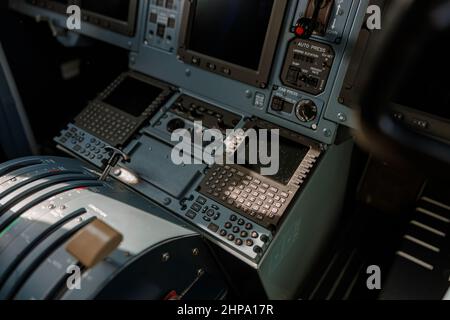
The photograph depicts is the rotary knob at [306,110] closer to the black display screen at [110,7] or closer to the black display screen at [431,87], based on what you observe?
the black display screen at [431,87]

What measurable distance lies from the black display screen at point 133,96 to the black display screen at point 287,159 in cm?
67

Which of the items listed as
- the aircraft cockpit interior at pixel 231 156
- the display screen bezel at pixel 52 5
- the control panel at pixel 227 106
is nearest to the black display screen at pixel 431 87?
the aircraft cockpit interior at pixel 231 156

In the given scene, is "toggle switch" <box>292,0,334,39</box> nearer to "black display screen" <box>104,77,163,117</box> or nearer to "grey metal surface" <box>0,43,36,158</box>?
"black display screen" <box>104,77,163,117</box>

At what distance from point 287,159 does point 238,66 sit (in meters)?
0.51

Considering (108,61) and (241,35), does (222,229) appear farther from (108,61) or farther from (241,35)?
(108,61)

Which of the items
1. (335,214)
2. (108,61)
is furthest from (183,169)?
(108,61)

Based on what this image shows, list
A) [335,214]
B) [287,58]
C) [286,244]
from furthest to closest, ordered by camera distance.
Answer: [335,214], [287,58], [286,244]

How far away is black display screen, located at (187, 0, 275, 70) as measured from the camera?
167 cm

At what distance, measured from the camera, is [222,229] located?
1454 millimetres

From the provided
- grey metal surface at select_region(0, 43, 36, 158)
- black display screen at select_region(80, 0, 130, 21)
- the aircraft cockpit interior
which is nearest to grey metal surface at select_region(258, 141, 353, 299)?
the aircraft cockpit interior

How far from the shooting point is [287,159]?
161 cm

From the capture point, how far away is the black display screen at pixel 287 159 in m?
1.55
